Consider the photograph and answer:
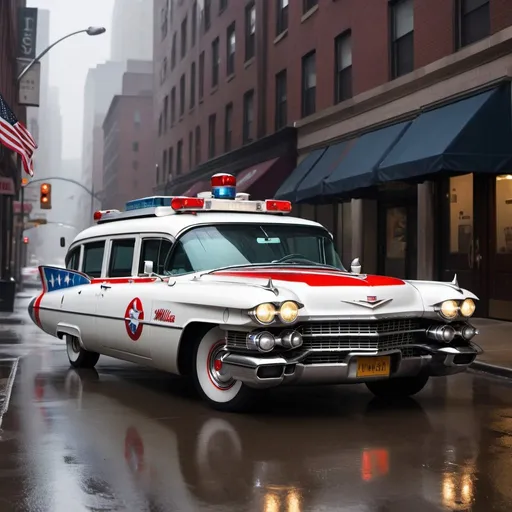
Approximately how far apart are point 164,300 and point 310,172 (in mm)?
15298

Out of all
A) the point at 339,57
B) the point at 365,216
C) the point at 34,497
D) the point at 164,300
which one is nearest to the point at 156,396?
the point at 164,300

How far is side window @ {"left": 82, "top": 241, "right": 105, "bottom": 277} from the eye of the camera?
940 cm

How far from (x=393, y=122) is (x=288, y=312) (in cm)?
1366

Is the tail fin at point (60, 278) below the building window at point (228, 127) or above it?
below

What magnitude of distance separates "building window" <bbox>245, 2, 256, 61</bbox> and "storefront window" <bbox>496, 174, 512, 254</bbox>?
1583 cm

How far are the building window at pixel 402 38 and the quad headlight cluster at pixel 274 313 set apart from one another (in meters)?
13.8

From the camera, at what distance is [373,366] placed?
668cm

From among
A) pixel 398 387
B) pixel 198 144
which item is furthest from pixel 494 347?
pixel 198 144

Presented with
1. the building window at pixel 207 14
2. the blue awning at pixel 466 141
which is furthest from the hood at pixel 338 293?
Result: the building window at pixel 207 14

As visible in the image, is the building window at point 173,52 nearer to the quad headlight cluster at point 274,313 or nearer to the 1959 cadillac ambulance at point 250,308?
the 1959 cadillac ambulance at point 250,308

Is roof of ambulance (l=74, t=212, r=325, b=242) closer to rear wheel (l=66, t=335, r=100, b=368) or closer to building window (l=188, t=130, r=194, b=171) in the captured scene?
rear wheel (l=66, t=335, r=100, b=368)

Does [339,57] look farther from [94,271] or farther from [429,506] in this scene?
[429,506]

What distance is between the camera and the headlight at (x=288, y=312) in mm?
6273

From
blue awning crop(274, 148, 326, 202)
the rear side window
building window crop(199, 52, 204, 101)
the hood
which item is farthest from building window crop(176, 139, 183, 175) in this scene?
the hood
